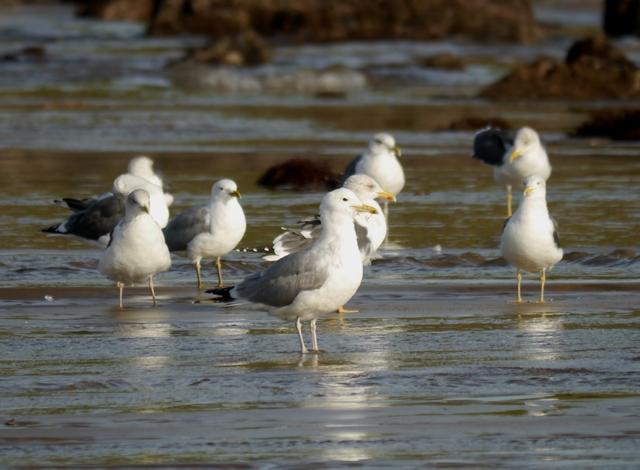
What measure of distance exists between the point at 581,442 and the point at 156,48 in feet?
153

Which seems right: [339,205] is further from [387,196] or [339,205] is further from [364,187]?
[364,187]

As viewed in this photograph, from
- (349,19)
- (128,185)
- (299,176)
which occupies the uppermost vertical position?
(128,185)

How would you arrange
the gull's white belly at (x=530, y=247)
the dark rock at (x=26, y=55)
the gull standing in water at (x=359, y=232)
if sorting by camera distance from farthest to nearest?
the dark rock at (x=26, y=55)
the gull standing in water at (x=359, y=232)
the gull's white belly at (x=530, y=247)

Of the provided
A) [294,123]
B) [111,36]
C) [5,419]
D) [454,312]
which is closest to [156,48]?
[111,36]

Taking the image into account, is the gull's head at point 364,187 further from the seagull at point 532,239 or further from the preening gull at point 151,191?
the preening gull at point 151,191

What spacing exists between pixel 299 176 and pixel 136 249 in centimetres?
809

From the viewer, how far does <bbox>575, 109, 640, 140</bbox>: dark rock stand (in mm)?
25203

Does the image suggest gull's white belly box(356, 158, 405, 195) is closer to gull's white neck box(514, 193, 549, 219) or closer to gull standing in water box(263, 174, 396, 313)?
gull standing in water box(263, 174, 396, 313)

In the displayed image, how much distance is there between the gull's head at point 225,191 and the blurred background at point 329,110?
1257 mm

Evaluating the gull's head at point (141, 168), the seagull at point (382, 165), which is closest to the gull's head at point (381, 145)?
the seagull at point (382, 165)

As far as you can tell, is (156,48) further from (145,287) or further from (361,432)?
(361,432)

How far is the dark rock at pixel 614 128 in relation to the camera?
2520 centimetres

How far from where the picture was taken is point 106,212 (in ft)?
47.2

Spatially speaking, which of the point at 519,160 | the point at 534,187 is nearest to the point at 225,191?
the point at 534,187
